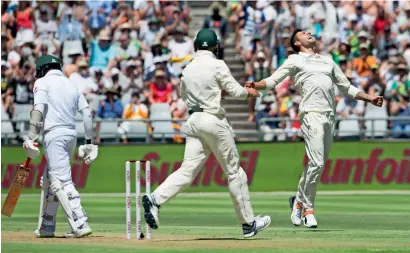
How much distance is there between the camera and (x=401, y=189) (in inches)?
1124

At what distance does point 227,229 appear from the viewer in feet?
55.8

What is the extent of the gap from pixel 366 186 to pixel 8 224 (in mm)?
11930

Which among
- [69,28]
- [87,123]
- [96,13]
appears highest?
[87,123]

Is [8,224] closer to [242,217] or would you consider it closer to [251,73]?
[242,217]

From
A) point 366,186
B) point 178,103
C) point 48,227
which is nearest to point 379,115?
point 366,186

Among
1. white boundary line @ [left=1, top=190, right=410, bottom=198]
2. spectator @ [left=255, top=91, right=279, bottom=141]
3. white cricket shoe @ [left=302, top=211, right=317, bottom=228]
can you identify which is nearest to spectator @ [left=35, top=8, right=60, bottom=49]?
white boundary line @ [left=1, top=190, right=410, bottom=198]

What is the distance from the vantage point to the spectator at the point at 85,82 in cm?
2944

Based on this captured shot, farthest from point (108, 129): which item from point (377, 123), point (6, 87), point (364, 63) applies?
point (364, 63)

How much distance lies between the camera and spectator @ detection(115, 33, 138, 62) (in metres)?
30.9

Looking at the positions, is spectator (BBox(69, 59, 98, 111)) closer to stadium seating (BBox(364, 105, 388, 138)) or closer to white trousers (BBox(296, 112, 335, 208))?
stadium seating (BBox(364, 105, 388, 138))

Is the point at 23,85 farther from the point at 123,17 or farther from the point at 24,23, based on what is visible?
the point at 123,17

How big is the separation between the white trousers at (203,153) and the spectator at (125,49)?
1644cm

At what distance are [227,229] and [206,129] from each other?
9.74 feet

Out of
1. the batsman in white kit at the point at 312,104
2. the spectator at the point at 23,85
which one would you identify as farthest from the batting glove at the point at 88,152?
the spectator at the point at 23,85
